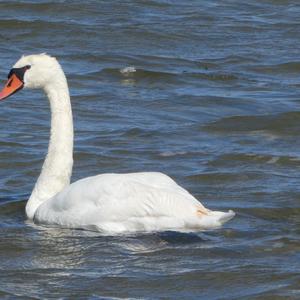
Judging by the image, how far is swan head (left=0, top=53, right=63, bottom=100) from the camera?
9.95 metres

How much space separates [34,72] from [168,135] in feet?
8.24

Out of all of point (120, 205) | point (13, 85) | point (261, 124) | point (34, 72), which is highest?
point (34, 72)

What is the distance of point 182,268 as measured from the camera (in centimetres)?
812

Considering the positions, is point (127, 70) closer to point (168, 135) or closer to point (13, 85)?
point (168, 135)

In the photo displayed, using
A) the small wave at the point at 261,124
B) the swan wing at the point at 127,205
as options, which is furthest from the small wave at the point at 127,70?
the swan wing at the point at 127,205

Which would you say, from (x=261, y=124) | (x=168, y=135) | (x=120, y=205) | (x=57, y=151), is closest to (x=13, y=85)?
(x=57, y=151)

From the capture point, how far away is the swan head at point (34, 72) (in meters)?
9.95

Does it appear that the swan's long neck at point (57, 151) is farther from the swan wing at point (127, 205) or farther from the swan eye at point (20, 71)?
the swan wing at point (127, 205)

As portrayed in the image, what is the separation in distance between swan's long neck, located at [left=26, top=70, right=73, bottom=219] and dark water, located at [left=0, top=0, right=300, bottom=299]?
0.27m

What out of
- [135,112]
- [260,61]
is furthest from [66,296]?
[260,61]

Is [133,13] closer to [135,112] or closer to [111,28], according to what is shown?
[111,28]

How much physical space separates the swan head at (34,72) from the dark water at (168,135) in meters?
0.87

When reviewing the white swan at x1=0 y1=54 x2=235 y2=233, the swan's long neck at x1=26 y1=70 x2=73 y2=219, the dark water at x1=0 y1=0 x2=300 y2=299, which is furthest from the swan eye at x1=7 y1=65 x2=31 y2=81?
the dark water at x1=0 y1=0 x2=300 y2=299

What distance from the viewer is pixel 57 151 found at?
9938 millimetres
